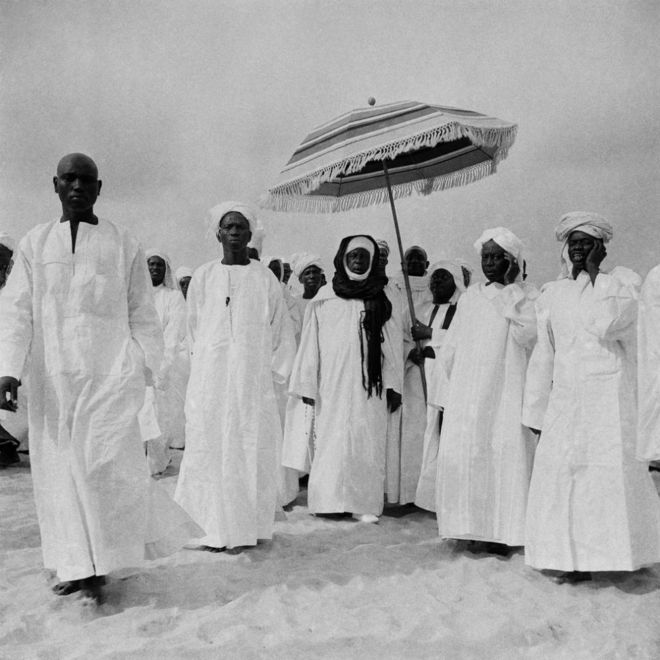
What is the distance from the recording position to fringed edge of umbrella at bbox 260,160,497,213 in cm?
656

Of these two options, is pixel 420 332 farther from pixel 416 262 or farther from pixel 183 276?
pixel 183 276

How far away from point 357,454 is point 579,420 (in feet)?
7.02

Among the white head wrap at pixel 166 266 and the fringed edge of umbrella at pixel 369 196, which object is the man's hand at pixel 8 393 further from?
the white head wrap at pixel 166 266

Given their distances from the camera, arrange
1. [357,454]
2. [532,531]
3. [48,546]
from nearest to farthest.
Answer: [48,546]
[532,531]
[357,454]

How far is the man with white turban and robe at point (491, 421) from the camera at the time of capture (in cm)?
475

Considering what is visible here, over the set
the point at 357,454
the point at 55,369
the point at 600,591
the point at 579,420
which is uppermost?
the point at 55,369

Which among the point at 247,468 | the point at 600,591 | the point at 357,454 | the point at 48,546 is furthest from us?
the point at 357,454

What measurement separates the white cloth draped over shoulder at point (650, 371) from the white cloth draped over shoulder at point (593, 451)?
0.84 metres

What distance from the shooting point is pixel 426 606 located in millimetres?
3719

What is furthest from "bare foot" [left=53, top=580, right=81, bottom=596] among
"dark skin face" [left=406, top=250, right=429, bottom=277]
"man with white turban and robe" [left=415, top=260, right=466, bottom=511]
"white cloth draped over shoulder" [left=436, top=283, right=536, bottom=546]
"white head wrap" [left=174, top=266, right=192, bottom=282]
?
"white head wrap" [left=174, top=266, right=192, bottom=282]

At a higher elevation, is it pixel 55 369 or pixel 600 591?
pixel 55 369

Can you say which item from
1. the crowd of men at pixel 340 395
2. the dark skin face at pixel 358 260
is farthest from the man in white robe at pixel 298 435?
the dark skin face at pixel 358 260

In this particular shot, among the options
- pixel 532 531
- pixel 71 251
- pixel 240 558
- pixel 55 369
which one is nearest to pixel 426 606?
pixel 532 531

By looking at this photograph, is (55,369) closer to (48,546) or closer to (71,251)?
(71,251)
